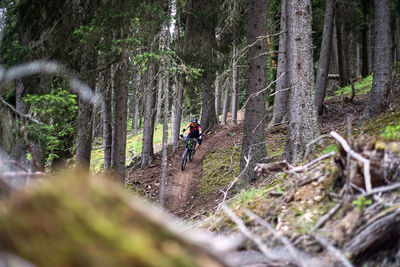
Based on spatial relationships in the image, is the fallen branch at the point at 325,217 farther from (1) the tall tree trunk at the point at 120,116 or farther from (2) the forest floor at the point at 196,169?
(1) the tall tree trunk at the point at 120,116

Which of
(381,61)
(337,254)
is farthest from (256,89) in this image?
(337,254)

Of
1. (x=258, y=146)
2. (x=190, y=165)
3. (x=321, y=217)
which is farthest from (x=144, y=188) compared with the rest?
(x=321, y=217)

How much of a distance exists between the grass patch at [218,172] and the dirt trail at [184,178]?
18.2 inches

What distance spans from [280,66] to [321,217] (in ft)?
45.2

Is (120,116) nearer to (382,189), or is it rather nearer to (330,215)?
(330,215)

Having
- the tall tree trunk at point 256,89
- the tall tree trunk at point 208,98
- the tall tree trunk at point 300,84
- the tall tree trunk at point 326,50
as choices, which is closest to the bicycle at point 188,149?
the tall tree trunk at point 208,98

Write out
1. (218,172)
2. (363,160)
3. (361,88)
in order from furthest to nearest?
1. (361,88)
2. (218,172)
3. (363,160)

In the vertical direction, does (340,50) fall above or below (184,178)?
above

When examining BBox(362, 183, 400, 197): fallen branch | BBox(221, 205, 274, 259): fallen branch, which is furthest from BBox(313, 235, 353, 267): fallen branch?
BBox(362, 183, 400, 197): fallen branch

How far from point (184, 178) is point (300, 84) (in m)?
9.54

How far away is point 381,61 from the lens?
10844 mm

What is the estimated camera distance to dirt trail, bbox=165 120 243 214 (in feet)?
47.7

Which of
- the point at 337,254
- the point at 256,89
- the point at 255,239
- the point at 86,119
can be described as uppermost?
the point at 256,89

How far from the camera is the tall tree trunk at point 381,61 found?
10.7 m
